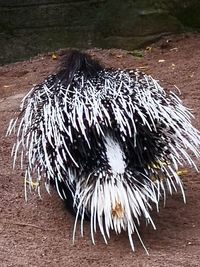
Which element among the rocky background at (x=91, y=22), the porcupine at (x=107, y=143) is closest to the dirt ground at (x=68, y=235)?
the porcupine at (x=107, y=143)

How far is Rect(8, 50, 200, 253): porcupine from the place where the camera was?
3.18 meters

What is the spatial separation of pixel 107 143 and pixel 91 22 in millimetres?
2973

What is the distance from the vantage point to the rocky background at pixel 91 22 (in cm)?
605

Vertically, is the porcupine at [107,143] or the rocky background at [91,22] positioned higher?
the porcupine at [107,143]

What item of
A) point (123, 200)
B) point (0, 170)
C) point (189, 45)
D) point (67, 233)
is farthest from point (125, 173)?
point (189, 45)

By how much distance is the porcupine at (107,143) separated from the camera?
3178mm

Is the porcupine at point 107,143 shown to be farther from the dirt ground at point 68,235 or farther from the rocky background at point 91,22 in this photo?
the rocky background at point 91,22

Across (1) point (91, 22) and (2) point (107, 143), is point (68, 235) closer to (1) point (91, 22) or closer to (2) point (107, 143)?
(2) point (107, 143)

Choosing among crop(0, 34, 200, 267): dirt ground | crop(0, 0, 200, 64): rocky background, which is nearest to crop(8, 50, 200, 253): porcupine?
crop(0, 34, 200, 267): dirt ground

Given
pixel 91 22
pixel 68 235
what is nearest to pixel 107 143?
pixel 68 235

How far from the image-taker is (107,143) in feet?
10.7

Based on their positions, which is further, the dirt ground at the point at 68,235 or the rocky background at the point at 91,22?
the rocky background at the point at 91,22

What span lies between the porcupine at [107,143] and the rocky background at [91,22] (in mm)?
2628

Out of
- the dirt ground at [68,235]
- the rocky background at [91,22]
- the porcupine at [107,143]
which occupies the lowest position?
the rocky background at [91,22]
